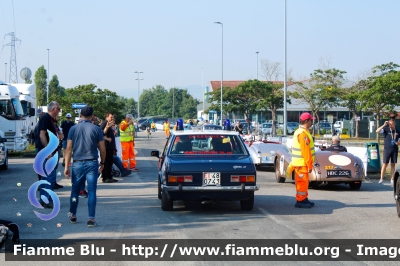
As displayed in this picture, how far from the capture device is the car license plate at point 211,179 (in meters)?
10.3

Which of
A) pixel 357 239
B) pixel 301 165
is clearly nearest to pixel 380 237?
pixel 357 239

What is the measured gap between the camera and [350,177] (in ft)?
46.6

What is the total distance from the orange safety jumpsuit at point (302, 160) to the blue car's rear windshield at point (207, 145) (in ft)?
3.40

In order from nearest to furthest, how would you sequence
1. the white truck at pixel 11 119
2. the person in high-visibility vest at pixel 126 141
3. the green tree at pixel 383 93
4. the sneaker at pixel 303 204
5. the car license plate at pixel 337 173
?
the sneaker at pixel 303 204 → the car license plate at pixel 337 173 → the person in high-visibility vest at pixel 126 141 → the white truck at pixel 11 119 → the green tree at pixel 383 93

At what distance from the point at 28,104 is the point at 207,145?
72.6 ft

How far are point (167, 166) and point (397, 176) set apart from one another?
3.95 m

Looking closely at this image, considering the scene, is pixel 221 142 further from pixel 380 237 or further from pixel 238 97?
pixel 238 97

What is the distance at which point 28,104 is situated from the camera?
31469 millimetres

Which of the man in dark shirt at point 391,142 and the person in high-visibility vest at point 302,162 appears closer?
the person in high-visibility vest at point 302,162

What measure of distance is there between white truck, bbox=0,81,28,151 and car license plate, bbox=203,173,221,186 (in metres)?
19.1

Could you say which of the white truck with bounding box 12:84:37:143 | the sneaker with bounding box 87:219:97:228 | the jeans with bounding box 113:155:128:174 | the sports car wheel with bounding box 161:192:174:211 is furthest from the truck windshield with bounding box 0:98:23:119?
the sneaker with bounding box 87:219:97:228

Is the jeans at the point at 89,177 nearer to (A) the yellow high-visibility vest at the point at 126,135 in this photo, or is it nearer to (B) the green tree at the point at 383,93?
(A) the yellow high-visibility vest at the point at 126,135

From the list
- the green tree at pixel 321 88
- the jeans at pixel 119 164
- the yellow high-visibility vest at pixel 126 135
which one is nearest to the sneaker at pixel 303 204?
the jeans at pixel 119 164

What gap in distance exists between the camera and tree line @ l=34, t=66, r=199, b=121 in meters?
47.5
